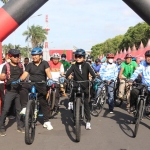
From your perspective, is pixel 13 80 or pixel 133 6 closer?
pixel 133 6

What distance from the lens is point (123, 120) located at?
839 centimetres

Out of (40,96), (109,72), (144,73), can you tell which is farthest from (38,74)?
(109,72)

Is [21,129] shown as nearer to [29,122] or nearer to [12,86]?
[12,86]

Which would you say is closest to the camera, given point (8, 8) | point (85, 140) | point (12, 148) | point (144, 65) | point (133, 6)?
point (133, 6)

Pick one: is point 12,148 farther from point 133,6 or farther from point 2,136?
point 133,6

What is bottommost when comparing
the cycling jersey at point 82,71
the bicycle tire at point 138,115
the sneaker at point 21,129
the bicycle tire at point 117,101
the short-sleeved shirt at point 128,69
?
the bicycle tire at point 117,101

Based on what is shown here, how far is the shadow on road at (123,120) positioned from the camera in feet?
23.4

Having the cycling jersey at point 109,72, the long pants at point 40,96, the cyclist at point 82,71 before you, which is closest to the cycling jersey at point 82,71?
the cyclist at point 82,71

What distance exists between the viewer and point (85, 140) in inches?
246

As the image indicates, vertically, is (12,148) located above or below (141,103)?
below

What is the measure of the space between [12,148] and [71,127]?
2.01m

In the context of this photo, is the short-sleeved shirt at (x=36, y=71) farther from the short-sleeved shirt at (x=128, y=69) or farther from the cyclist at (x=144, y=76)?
the short-sleeved shirt at (x=128, y=69)

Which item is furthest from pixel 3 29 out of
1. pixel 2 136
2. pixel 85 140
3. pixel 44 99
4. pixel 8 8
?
pixel 85 140

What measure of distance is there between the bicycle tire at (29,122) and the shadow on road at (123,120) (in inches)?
84.3
